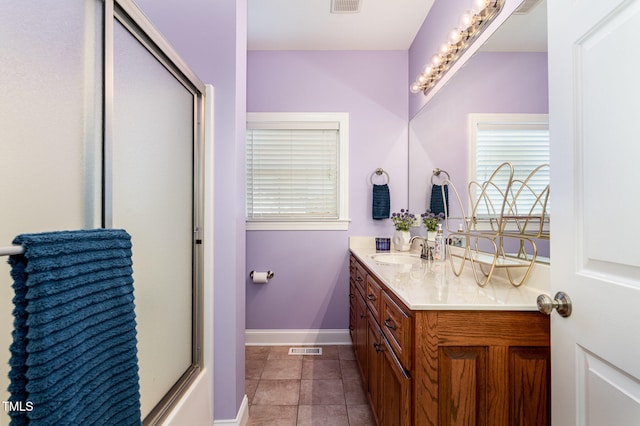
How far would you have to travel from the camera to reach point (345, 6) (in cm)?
207

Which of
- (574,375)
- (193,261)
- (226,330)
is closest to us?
(574,375)

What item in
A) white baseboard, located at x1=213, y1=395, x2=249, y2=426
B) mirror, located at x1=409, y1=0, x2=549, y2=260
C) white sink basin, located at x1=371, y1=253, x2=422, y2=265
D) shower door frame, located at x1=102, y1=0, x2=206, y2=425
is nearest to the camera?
shower door frame, located at x1=102, y1=0, x2=206, y2=425

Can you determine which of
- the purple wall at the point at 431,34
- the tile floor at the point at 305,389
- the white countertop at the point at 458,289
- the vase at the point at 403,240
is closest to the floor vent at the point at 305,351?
the tile floor at the point at 305,389

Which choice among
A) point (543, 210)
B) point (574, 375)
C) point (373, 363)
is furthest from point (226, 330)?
point (543, 210)

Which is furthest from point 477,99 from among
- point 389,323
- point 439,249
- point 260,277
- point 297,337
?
point 297,337

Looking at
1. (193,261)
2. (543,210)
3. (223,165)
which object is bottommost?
(193,261)

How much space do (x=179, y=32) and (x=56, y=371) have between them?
157 centimetres

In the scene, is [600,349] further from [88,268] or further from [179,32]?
[179,32]

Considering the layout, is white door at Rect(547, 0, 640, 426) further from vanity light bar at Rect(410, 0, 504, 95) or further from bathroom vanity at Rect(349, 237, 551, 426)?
vanity light bar at Rect(410, 0, 504, 95)

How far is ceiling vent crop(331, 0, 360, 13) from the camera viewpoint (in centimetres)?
202

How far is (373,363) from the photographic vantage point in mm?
1498

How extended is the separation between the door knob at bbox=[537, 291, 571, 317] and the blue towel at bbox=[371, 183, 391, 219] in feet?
5.59

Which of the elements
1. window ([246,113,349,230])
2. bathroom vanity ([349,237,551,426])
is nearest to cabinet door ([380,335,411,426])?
bathroom vanity ([349,237,551,426])

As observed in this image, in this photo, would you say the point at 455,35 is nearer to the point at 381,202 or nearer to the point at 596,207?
the point at 381,202
